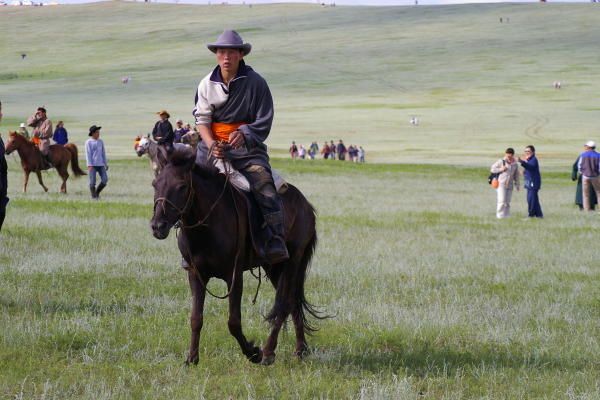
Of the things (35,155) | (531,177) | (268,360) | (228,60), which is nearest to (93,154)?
(35,155)

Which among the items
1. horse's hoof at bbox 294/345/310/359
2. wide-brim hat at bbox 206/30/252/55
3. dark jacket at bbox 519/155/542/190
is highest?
wide-brim hat at bbox 206/30/252/55

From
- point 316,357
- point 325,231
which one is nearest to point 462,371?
point 316,357

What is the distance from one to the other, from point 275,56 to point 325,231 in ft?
339

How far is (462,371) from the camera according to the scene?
750cm

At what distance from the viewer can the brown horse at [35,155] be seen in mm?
26047

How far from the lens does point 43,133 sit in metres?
27.4

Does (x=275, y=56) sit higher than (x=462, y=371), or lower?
higher

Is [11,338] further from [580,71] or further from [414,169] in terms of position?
[580,71]

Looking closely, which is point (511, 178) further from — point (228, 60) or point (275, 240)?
point (228, 60)

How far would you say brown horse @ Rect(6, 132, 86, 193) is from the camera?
1025 inches

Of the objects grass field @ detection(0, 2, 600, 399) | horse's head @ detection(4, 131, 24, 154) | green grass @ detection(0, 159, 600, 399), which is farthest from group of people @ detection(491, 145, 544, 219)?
horse's head @ detection(4, 131, 24, 154)

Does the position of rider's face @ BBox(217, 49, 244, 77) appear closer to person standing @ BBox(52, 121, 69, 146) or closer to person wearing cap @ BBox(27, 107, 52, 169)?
person wearing cap @ BBox(27, 107, 52, 169)

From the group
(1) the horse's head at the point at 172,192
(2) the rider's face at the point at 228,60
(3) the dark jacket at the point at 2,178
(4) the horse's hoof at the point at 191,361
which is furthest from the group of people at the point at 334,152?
(1) the horse's head at the point at 172,192

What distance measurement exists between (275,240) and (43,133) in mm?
20876
